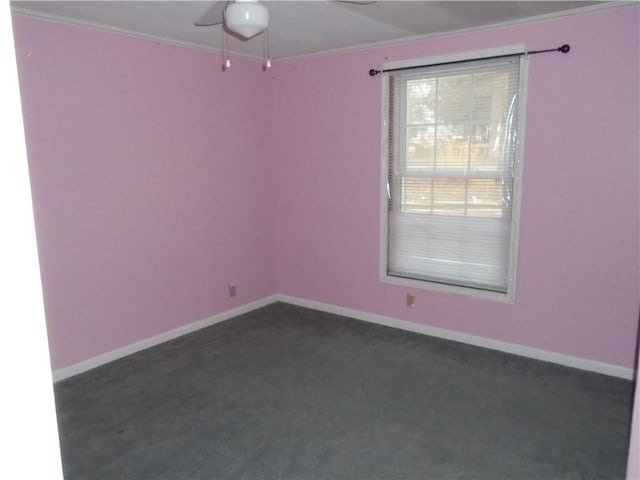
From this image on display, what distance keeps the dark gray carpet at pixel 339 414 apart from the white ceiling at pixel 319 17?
7.60ft

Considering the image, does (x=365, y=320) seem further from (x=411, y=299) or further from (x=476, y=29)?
(x=476, y=29)

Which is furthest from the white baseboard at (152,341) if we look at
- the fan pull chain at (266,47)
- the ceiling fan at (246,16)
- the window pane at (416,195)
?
the ceiling fan at (246,16)

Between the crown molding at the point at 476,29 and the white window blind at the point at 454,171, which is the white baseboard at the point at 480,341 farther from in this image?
the crown molding at the point at 476,29

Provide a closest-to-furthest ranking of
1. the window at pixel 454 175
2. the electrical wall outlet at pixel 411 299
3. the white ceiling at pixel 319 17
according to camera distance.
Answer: the white ceiling at pixel 319 17, the window at pixel 454 175, the electrical wall outlet at pixel 411 299

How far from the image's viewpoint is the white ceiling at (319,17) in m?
2.90

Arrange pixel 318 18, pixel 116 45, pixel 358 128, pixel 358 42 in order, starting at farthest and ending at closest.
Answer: pixel 358 128 < pixel 358 42 < pixel 116 45 < pixel 318 18

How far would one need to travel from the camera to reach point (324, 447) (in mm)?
2561

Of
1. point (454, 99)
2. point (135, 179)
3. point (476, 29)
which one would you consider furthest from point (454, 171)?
point (135, 179)

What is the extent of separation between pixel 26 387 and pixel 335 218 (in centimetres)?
401

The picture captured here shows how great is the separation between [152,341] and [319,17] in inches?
105

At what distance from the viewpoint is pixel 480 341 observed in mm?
3834

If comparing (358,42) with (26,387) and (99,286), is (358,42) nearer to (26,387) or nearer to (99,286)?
(99,286)

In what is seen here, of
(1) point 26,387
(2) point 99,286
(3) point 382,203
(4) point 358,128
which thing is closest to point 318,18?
(4) point 358,128

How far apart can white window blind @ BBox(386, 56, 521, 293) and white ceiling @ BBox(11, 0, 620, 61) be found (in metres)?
0.35
